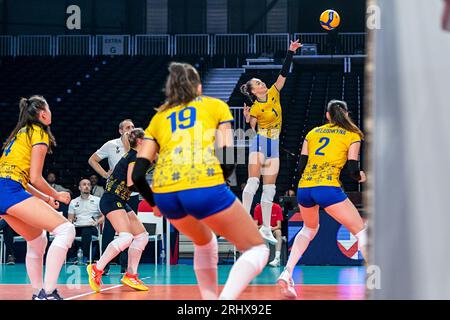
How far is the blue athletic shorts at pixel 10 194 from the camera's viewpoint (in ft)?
21.0

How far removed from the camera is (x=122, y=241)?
8.34m

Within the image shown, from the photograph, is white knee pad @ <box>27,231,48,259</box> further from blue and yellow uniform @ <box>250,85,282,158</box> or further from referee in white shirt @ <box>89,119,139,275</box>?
blue and yellow uniform @ <box>250,85,282,158</box>

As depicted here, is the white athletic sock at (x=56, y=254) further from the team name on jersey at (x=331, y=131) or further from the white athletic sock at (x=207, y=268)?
the team name on jersey at (x=331, y=131)

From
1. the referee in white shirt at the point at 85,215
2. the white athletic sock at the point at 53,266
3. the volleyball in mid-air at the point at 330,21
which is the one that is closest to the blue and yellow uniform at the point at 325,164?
the white athletic sock at the point at 53,266

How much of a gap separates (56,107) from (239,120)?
6.72 metres

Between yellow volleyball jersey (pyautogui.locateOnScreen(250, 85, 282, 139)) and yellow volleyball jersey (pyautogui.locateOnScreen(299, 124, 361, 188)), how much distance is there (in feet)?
6.96

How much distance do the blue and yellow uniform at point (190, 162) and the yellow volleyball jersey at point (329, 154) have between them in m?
2.74

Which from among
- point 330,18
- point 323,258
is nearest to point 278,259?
point 323,258

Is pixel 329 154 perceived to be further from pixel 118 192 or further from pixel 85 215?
pixel 85 215

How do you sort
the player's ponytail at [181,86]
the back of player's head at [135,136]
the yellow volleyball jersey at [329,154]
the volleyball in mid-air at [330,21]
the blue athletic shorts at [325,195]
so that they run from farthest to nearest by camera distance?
the volleyball in mid-air at [330,21] < the back of player's head at [135,136] < the yellow volleyball jersey at [329,154] < the blue athletic shorts at [325,195] < the player's ponytail at [181,86]

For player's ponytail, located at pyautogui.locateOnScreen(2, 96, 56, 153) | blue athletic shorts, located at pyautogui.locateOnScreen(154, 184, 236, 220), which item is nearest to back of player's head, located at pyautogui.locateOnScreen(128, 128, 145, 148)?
player's ponytail, located at pyautogui.locateOnScreen(2, 96, 56, 153)

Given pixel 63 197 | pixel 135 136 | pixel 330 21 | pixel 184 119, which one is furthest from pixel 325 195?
pixel 330 21
